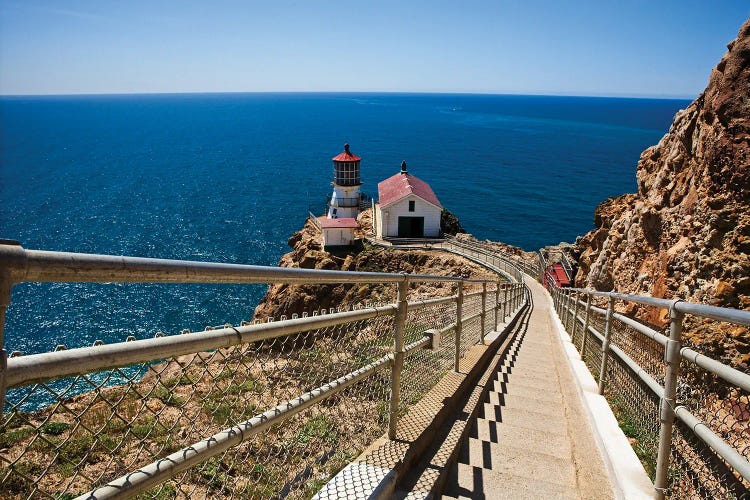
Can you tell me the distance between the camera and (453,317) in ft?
23.6

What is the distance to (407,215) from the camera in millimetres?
36469

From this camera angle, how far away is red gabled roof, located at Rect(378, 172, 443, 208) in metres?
36.5

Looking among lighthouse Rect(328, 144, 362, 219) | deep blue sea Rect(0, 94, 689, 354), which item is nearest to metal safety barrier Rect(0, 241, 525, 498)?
deep blue sea Rect(0, 94, 689, 354)

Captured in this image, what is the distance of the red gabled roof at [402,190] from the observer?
36.5 metres

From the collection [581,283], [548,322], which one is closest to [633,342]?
[548,322]

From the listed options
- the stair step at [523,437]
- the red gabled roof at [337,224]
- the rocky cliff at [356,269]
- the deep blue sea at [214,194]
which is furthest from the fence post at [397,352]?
the red gabled roof at [337,224]

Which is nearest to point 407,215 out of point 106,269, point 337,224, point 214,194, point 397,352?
point 337,224

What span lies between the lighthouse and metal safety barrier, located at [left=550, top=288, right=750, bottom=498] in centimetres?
3637

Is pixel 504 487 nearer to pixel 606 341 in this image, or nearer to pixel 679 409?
pixel 679 409

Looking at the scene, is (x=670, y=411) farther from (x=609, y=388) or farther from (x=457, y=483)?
(x=609, y=388)

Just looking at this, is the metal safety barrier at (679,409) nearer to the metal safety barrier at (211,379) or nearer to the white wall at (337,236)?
the metal safety barrier at (211,379)

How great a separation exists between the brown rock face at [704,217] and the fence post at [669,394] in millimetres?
6202

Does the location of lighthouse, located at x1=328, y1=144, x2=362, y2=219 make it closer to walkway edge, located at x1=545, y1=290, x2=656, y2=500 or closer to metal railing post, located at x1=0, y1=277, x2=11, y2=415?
walkway edge, located at x1=545, y1=290, x2=656, y2=500

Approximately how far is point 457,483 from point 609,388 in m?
2.75
